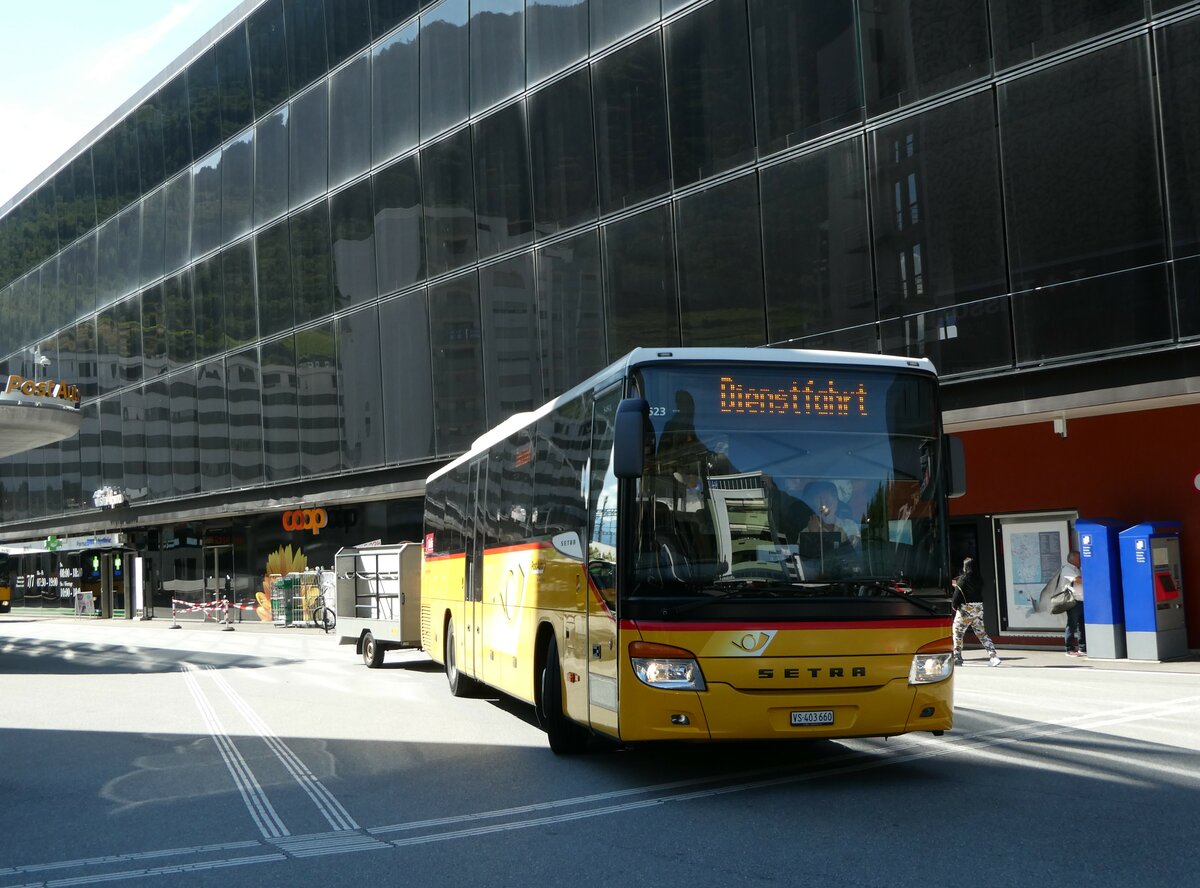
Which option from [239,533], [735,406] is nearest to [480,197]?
[239,533]

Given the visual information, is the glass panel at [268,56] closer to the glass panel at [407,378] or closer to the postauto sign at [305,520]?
the glass panel at [407,378]

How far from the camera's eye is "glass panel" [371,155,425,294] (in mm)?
33906

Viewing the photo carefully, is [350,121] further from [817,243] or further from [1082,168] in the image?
[1082,168]

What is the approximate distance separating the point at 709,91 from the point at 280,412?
20972 millimetres

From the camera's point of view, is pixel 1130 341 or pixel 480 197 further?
pixel 480 197

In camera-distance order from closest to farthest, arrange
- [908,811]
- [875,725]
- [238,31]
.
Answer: [908,811]
[875,725]
[238,31]

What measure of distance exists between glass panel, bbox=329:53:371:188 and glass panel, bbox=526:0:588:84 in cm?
812

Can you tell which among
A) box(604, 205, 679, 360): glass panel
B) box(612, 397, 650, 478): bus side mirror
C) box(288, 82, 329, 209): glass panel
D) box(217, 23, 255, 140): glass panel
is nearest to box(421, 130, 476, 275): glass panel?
box(288, 82, 329, 209): glass panel

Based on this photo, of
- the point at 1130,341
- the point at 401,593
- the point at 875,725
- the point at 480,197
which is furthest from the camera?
the point at 480,197

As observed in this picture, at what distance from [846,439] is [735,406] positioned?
2.69 ft

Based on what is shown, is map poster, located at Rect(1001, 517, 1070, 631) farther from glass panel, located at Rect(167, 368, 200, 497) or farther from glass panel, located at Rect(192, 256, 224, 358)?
glass panel, located at Rect(167, 368, 200, 497)

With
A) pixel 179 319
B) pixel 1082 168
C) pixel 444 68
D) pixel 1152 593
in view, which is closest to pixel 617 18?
pixel 444 68

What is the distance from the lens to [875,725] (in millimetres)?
8719

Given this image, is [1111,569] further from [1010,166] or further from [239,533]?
[239,533]
